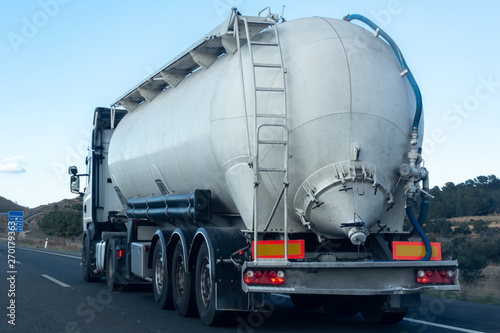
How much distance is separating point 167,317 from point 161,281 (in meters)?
1.29

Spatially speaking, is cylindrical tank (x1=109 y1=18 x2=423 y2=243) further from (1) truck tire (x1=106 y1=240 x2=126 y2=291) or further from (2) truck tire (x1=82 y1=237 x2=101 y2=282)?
(2) truck tire (x1=82 y1=237 x2=101 y2=282)

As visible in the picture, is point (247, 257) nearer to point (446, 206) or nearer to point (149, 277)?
point (149, 277)

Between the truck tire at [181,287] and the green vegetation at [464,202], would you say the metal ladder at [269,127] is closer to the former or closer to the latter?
the truck tire at [181,287]

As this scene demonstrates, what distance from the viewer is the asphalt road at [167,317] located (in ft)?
28.4

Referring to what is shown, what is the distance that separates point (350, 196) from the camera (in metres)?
7.79

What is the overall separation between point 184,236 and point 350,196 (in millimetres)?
2929

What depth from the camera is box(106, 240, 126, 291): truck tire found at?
1377 centimetres

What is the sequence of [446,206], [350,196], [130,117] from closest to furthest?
[350,196] < [130,117] < [446,206]

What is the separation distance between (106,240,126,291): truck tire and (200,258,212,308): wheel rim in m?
5.23

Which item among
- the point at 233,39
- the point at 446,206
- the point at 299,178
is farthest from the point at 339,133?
the point at 446,206

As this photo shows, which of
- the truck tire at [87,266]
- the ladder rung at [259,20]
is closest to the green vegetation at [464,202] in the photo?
the truck tire at [87,266]

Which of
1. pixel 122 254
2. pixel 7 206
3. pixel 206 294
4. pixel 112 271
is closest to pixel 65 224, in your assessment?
pixel 112 271

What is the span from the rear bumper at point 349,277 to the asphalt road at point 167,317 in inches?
40.9

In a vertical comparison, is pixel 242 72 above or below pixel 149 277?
above
